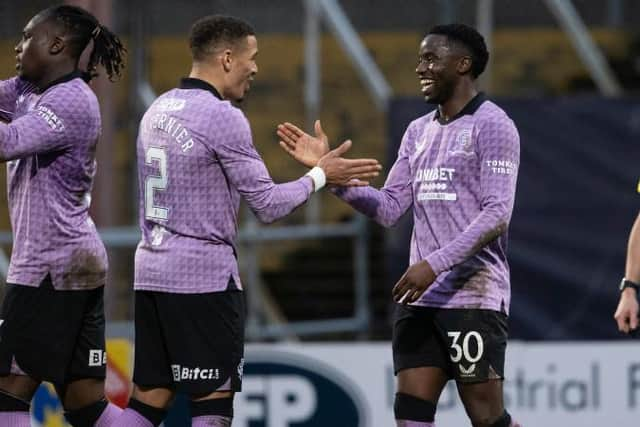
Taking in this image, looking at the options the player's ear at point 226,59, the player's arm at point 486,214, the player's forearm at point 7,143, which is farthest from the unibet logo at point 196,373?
the player's ear at point 226,59

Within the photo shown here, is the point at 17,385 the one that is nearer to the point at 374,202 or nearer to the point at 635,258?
the point at 374,202

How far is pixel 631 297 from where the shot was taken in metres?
6.19

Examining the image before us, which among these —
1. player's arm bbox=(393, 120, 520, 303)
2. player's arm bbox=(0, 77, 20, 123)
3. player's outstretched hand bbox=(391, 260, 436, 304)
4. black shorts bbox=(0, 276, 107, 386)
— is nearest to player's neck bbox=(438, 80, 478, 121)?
player's arm bbox=(393, 120, 520, 303)

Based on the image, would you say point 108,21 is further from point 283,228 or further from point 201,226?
point 201,226

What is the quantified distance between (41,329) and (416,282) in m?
1.45

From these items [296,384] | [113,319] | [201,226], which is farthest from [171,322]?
[113,319]

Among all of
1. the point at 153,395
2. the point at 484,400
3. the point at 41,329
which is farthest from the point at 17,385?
the point at 484,400

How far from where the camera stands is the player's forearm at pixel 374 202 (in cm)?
629

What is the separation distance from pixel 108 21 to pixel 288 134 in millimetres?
3881

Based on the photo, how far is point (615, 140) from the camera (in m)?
10.4

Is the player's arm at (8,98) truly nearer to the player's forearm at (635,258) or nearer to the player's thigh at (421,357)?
the player's thigh at (421,357)

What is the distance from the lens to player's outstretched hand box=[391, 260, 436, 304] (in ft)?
19.1

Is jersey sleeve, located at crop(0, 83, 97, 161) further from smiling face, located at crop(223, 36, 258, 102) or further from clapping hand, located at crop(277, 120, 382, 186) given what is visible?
clapping hand, located at crop(277, 120, 382, 186)

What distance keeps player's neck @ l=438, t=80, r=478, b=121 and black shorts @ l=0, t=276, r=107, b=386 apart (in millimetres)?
1609
